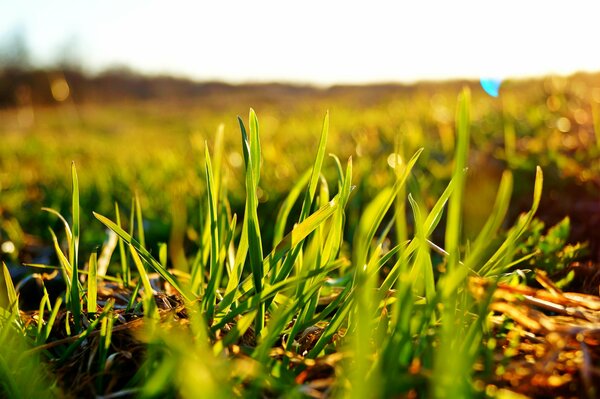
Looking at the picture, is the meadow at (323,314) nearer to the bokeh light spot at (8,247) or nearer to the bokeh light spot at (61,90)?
the bokeh light spot at (8,247)

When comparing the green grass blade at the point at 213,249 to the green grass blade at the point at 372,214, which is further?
the green grass blade at the point at 213,249

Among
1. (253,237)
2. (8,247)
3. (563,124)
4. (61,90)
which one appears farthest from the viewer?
(61,90)

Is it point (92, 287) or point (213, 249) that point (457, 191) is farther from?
point (92, 287)

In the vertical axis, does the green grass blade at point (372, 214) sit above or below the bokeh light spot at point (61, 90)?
below

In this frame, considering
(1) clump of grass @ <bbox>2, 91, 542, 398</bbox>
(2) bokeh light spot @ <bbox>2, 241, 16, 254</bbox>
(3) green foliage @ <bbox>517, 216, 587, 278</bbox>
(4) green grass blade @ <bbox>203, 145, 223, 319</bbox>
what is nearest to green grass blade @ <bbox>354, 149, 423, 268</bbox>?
(1) clump of grass @ <bbox>2, 91, 542, 398</bbox>

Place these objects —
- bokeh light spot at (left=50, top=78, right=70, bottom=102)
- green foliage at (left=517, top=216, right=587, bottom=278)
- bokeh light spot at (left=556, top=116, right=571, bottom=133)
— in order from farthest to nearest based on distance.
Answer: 1. bokeh light spot at (left=50, top=78, right=70, bottom=102)
2. bokeh light spot at (left=556, top=116, right=571, bottom=133)
3. green foliage at (left=517, top=216, right=587, bottom=278)

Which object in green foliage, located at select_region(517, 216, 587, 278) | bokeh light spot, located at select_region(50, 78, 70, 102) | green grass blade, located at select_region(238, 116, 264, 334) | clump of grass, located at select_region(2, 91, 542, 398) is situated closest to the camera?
clump of grass, located at select_region(2, 91, 542, 398)

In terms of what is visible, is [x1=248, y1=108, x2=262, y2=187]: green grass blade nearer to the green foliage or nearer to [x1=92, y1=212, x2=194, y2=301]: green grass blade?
[x1=92, y1=212, x2=194, y2=301]: green grass blade

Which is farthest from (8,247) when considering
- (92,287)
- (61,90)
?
(61,90)

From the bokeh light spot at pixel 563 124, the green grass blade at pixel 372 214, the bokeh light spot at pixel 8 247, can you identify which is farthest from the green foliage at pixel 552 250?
the bokeh light spot at pixel 8 247

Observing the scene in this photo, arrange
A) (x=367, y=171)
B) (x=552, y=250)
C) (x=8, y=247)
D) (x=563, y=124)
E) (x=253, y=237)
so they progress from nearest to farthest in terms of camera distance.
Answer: (x=253, y=237) → (x=552, y=250) → (x=8, y=247) → (x=367, y=171) → (x=563, y=124)

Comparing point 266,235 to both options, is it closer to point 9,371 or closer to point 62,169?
point 9,371

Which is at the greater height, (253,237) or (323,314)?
(253,237)
